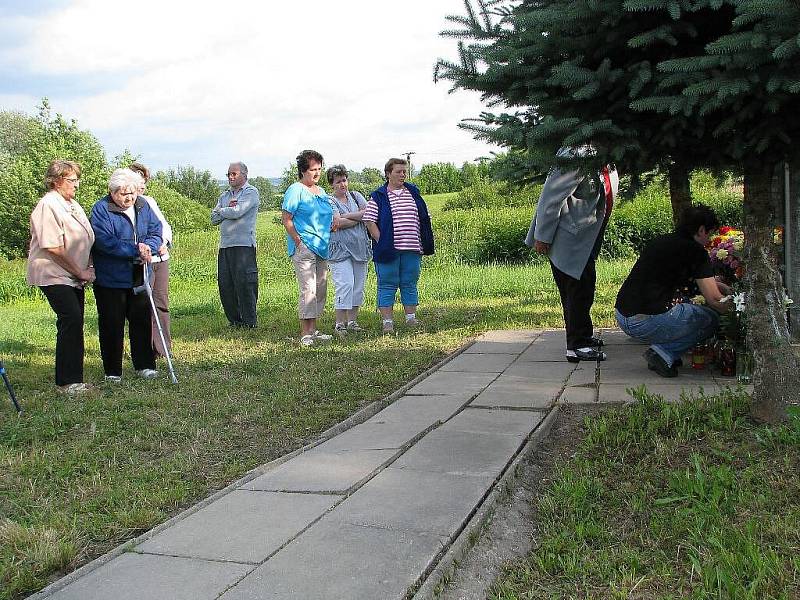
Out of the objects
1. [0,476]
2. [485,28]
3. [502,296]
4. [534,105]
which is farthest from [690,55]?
[502,296]

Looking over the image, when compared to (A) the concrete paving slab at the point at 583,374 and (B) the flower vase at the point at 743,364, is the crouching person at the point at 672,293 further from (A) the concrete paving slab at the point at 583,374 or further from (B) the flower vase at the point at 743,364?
Result: (A) the concrete paving slab at the point at 583,374

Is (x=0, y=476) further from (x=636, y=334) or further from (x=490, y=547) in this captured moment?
(x=636, y=334)

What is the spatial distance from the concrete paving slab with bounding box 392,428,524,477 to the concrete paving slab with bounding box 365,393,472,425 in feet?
1.32

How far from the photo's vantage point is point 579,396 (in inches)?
211

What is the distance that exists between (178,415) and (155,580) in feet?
8.89

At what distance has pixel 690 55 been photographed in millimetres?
3658

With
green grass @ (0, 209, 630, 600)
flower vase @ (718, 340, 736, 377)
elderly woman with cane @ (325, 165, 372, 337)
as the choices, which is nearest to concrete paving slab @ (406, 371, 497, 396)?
green grass @ (0, 209, 630, 600)

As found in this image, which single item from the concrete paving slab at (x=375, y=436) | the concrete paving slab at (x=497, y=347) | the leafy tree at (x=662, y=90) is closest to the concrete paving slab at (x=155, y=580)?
the concrete paving slab at (x=375, y=436)

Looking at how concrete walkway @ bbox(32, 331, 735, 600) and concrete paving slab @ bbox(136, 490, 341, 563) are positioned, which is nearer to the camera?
concrete walkway @ bbox(32, 331, 735, 600)

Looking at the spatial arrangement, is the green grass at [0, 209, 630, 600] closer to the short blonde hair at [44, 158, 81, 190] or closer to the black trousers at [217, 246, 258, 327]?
the black trousers at [217, 246, 258, 327]

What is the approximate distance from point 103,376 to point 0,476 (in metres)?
2.88

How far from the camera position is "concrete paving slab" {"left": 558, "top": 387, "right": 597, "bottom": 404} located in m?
5.23

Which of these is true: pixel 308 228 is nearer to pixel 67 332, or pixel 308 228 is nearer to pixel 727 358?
pixel 67 332

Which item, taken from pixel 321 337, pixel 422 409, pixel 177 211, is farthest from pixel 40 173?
pixel 422 409
